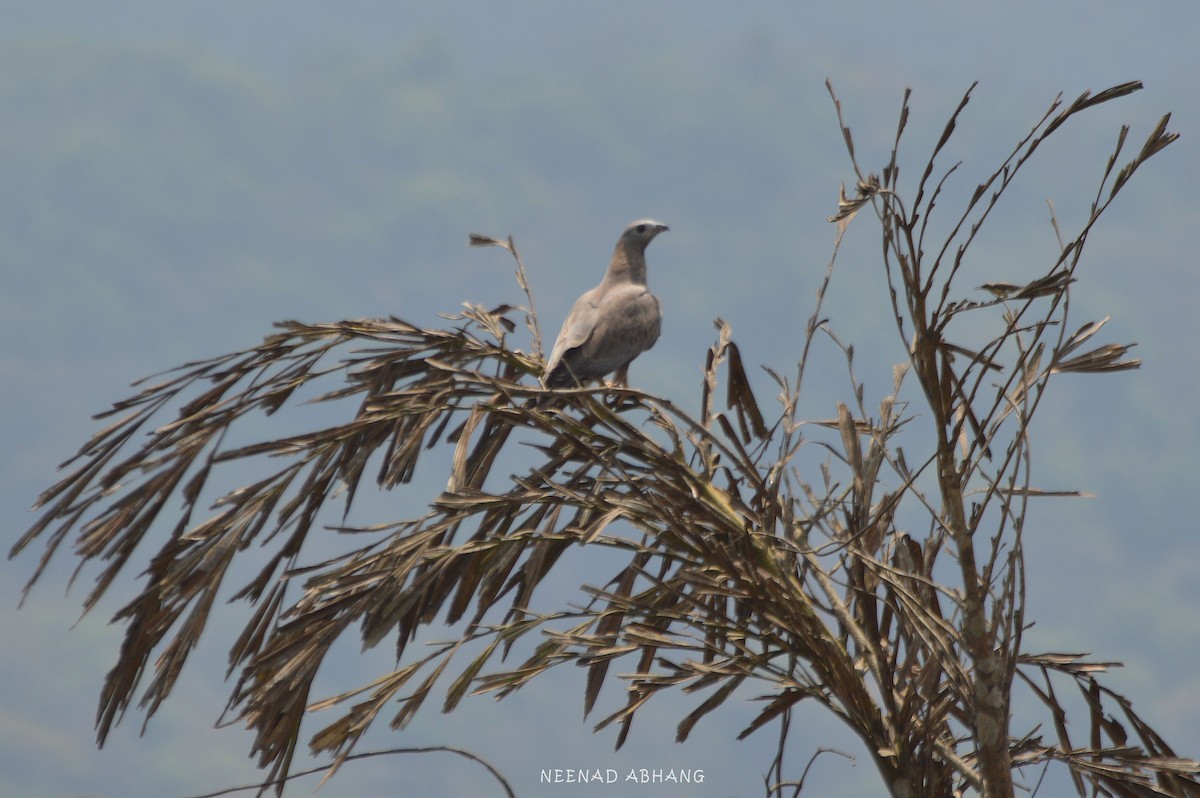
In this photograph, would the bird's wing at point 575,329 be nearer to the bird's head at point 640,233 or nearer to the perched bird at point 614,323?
the perched bird at point 614,323

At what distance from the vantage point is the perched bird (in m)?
4.84

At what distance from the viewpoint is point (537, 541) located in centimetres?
373

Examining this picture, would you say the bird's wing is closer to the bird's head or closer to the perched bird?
the perched bird

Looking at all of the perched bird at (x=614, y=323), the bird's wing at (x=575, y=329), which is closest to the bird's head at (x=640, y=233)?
the perched bird at (x=614, y=323)

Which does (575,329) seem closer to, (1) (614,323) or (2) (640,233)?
(1) (614,323)

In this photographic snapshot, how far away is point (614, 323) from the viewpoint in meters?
5.02

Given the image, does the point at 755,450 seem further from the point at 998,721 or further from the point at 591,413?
the point at 998,721

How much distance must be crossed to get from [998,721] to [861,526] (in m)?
0.74

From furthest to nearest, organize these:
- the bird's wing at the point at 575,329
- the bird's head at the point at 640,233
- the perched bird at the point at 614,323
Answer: the bird's head at the point at 640,233, the perched bird at the point at 614,323, the bird's wing at the point at 575,329

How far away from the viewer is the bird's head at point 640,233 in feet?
18.4

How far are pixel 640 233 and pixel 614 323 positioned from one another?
0.78 meters

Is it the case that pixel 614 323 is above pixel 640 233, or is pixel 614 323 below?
below

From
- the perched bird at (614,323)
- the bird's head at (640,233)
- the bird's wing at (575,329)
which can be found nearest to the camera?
the bird's wing at (575,329)

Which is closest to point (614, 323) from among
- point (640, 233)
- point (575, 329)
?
point (575, 329)
